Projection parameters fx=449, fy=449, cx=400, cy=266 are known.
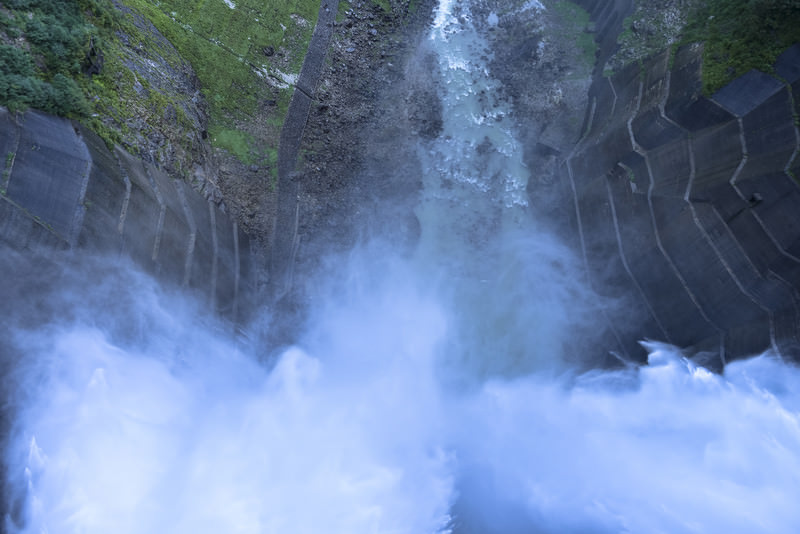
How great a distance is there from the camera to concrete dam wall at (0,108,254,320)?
13195 mm

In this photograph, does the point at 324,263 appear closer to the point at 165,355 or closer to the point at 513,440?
the point at 165,355

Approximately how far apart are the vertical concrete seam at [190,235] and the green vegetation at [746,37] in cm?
2064

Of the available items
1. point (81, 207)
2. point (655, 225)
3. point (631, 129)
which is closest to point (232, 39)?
point (81, 207)

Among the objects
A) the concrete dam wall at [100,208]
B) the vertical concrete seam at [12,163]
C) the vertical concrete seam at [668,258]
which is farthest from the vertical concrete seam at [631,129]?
the vertical concrete seam at [12,163]

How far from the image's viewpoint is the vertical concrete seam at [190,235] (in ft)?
55.9

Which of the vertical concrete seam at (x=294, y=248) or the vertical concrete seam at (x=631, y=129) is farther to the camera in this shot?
the vertical concrete seam at (x=294, y=248)

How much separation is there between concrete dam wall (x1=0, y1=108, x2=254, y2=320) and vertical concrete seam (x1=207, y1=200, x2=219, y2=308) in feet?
0.15

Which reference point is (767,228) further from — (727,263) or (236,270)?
(236,270)

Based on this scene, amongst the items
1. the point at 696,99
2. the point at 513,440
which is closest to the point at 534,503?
the point at 513,440

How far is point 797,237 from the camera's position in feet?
46.6

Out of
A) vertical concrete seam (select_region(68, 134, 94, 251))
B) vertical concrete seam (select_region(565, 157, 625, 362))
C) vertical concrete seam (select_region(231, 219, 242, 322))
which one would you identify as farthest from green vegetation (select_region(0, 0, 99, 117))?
Answer: vertical concrete seam (select_region(565, 157, 625, 362))

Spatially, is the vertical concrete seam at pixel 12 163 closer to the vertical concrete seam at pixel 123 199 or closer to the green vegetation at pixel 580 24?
the vertical concrete seam at pixel 123 199

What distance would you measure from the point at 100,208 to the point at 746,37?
24522 mm

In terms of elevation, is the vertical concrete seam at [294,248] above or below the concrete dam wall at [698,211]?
below
